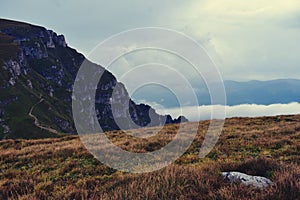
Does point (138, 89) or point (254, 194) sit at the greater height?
point (138, 89)

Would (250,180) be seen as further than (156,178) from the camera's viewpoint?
No

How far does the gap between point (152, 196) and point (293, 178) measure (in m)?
3.47

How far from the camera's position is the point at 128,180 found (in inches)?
323

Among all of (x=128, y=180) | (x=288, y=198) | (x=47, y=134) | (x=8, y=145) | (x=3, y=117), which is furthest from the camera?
(x=3, y=117)

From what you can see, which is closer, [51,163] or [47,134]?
[51,163]

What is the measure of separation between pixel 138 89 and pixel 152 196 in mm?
8036

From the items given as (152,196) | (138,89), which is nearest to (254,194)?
(152,196)

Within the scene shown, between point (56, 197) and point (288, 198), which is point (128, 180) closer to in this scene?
point (56, 197)

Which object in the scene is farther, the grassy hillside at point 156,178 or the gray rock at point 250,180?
the gray rock at point 250,180

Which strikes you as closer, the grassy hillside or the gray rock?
the grassy hillside

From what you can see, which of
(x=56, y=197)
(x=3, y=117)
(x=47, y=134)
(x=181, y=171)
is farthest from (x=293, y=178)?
(x=3, y=117)

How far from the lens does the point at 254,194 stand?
20.0ft

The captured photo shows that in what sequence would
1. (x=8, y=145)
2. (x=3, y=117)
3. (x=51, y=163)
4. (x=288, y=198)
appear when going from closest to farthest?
(x=288, y=198) < (x=51, y=163) < (x=8, y=145) < (x=3, y=117)

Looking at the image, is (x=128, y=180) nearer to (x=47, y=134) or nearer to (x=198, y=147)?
(x=198, y=147)
